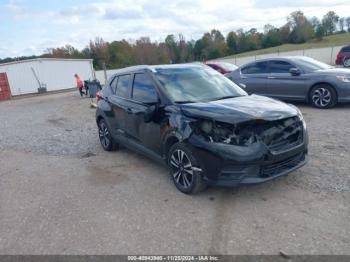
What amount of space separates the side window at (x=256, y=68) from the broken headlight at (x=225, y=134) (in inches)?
268

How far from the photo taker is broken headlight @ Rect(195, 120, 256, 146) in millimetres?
3533

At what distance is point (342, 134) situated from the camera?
607cm

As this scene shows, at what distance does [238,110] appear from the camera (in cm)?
371

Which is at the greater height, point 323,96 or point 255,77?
point 255,77

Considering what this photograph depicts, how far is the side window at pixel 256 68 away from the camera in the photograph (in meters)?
9.83

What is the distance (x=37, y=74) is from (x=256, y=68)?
26.1 metres

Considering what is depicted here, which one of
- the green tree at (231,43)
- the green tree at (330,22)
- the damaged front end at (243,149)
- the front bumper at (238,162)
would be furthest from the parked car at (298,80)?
the green tree at (330,22)

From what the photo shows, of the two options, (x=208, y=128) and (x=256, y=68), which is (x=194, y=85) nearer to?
(x=208, y=128)

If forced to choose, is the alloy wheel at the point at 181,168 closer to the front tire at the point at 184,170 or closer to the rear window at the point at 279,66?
the front tire at the point at 184,170

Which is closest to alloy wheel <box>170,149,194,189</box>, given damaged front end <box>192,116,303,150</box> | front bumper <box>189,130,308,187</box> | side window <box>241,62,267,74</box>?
front bumper <box>189,130,308,187</box>

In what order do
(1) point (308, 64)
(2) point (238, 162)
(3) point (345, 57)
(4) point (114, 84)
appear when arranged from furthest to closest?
(3) point (345, 57)
(1) point (308, 64)
(4) point (114, 84)
(2) point (238, 162)

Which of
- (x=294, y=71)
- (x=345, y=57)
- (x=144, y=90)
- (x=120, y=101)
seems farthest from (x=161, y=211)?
(x=345, y=57)

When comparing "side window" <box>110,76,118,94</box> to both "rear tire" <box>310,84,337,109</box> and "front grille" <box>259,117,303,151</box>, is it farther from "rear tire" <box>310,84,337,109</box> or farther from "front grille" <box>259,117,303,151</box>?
"rear tire" <box>310,84,337,109</box>

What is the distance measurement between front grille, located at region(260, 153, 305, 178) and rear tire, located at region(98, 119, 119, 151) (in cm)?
347
